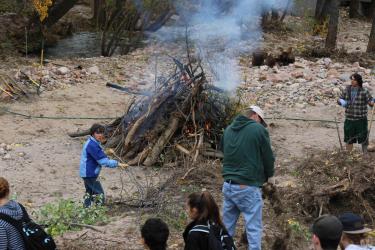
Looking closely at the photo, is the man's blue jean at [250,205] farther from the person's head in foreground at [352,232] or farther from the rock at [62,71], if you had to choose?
the rock at [62,71]

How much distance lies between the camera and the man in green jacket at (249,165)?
562 cm

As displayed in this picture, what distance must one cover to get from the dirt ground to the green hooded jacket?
987 millimetres

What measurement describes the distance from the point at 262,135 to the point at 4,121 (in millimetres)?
7928

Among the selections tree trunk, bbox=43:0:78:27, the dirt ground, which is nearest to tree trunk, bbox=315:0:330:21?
tree trunk, bbox=43:0:78:27

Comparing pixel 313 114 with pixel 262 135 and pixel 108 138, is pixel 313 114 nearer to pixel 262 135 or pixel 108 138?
pixel 108 138

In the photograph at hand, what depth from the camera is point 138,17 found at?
2009cm

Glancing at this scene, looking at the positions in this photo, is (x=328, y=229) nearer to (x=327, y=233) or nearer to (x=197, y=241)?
(x=327, y=233)

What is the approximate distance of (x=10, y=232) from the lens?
4.49 m

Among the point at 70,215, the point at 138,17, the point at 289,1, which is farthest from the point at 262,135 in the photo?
the point at 289,1

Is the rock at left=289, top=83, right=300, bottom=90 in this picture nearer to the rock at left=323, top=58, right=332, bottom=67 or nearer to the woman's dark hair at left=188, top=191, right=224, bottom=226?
the rock at left=323, top=58, right=332, bottom=67

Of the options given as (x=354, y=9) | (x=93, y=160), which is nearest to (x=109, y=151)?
(x=93, y=160)

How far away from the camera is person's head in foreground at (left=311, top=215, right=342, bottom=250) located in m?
3.89

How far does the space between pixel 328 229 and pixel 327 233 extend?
2 cm

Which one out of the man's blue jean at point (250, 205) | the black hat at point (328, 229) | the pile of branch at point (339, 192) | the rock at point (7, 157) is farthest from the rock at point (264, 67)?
the black hat at point (328, 229)
